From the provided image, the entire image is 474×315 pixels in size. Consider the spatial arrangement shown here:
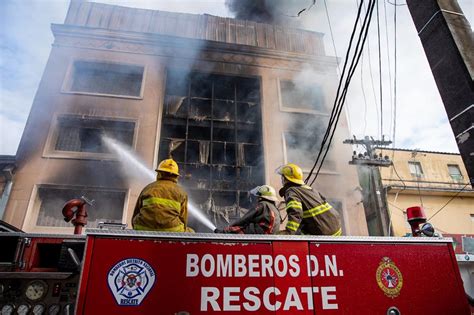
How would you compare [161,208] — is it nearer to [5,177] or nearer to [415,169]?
[5,177]

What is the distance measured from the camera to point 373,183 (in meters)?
10.4

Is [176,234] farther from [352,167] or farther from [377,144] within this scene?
[377,144]

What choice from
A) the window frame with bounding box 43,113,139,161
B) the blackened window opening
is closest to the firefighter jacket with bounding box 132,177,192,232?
the blackened window opening

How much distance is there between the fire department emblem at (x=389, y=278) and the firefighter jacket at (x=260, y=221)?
1.43 metres

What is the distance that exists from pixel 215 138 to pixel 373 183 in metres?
5.88

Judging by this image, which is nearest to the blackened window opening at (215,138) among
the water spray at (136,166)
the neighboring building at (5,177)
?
the water spray at (136,166)

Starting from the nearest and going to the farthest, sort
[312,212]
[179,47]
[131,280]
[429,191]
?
[131,280] < [312,212] < [179,47] < [429,191]

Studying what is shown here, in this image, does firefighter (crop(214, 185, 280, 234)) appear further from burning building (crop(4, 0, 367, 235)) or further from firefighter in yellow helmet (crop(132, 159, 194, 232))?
burning building (crop(4, 0, 367, 235))

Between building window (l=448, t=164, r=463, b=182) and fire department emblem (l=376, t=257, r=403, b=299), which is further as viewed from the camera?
building window (l=448, t=164, r=463, b=182)

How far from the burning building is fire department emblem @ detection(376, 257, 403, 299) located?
23.2 feet

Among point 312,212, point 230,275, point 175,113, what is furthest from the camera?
point 175,113

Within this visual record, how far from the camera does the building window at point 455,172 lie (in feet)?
73.8

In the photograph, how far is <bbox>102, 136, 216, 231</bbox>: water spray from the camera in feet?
30.0

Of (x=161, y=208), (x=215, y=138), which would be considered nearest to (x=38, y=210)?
(x=215, y=138)
